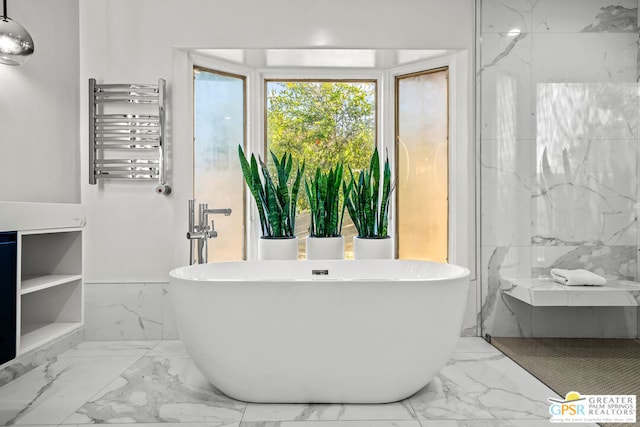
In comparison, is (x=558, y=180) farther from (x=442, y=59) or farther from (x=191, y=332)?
(x=191, y=332)

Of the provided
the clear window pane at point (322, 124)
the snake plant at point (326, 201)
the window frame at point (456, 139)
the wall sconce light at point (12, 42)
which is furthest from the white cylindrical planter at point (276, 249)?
the wall sconce light at point (12, 42)

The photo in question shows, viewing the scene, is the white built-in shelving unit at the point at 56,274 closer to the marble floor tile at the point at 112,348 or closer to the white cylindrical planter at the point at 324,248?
the marble floor tile at the point at 112,348

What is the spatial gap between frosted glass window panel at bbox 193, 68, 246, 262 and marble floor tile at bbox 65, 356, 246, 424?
104cm

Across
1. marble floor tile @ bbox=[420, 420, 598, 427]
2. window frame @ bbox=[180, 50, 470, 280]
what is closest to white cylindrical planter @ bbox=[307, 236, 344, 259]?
window frame @ bbox=[180, 50, 470, 280]

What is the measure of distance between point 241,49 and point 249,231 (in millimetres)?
1341

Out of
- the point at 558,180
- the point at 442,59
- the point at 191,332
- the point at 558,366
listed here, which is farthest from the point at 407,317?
the point at 442,59

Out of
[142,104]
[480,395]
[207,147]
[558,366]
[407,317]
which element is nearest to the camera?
[407,317]

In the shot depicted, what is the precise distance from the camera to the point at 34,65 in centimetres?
262

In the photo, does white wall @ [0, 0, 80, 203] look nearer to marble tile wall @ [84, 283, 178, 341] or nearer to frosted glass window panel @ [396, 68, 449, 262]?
marble tile wall @ [84, 283, 178, 341]

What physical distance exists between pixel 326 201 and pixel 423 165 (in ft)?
2.74

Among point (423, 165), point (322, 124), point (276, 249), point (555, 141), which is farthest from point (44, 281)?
point (555, 141)

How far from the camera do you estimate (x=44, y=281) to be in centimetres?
226

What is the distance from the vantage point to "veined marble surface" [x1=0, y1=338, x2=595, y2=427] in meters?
1.89

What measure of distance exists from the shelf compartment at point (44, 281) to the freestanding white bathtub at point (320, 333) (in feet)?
2.19
